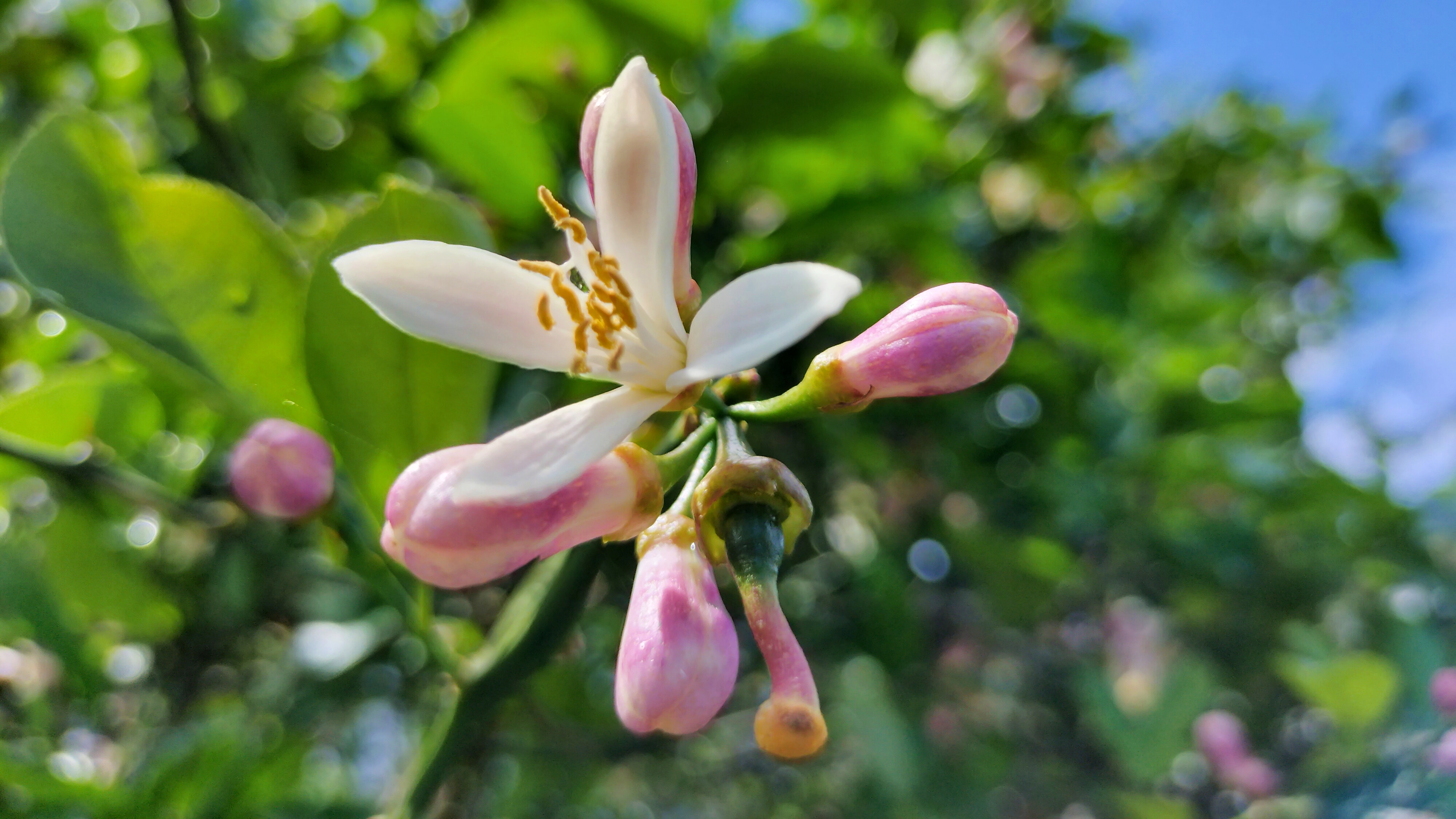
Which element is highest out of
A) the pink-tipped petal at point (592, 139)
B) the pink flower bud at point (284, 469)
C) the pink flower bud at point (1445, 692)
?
the pink-tipped petal at point (592, 139)

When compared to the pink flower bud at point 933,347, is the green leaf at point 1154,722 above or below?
below

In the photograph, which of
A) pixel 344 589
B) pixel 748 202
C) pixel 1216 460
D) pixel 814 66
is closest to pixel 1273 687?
pixel 1216 460

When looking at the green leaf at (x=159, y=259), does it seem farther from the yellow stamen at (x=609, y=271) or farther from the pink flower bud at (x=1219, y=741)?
the pink flower bud at (x=1219, y=741)

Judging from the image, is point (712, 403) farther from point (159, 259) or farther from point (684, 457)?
point (159, 259)

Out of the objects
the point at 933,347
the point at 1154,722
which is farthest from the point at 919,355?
the point at 1154,722

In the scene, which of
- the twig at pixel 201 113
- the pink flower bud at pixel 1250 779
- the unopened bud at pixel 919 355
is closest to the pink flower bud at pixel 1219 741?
the pink flower bud at pixel 1250 779

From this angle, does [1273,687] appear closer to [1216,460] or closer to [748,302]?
[1216,460]
